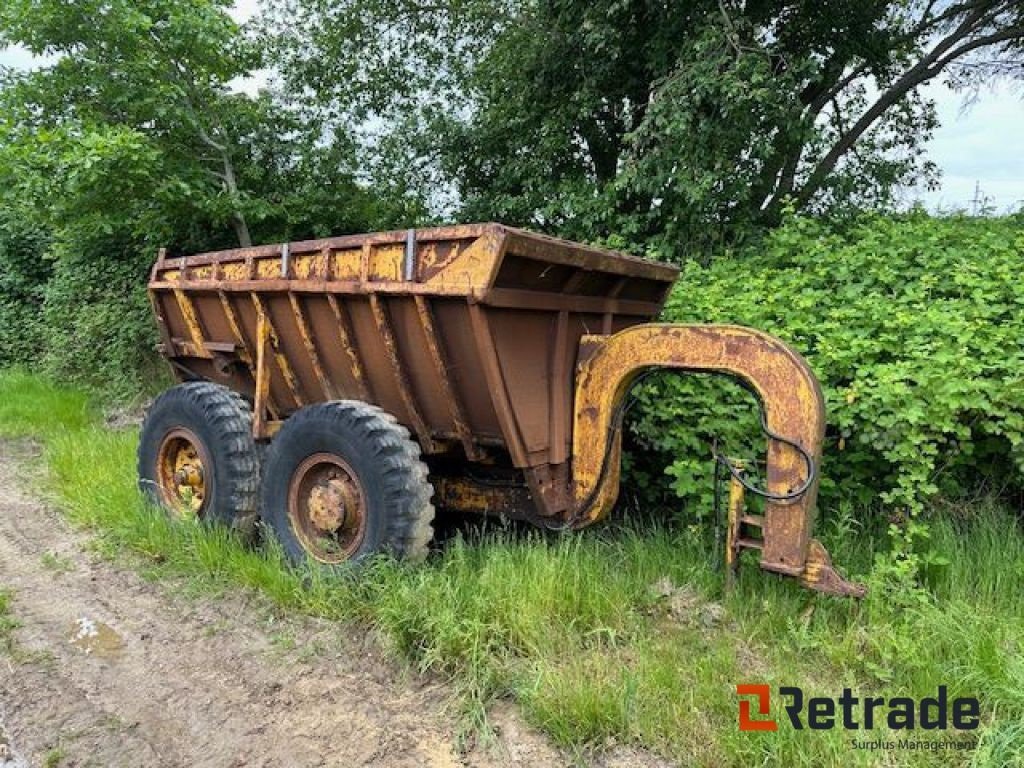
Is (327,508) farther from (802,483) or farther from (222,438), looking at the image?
(802,483)

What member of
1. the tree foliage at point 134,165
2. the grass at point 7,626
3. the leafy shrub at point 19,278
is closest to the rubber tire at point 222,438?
the grass at point 7,626

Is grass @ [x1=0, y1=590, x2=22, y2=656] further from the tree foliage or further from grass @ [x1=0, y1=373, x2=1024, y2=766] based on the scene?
the tree foliage

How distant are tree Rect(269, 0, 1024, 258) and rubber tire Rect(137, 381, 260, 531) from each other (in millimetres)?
4099

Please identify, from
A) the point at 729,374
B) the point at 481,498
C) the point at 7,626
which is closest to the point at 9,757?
the point at 7,626

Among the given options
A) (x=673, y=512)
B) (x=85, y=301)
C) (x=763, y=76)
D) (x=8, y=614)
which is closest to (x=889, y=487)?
(x=673, y=512)

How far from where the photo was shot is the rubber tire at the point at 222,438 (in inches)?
183

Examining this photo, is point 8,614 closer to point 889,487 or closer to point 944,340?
point 889,487

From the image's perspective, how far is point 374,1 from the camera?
10406 millimetres

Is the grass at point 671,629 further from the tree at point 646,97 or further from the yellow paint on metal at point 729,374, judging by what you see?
the tree at point 646,97

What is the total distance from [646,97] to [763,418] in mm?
6144

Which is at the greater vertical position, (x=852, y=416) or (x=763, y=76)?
(x=763, y=76)

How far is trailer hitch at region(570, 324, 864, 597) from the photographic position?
3135mm

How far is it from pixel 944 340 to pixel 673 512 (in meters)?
1.80

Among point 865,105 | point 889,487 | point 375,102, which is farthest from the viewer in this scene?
point 375,102
